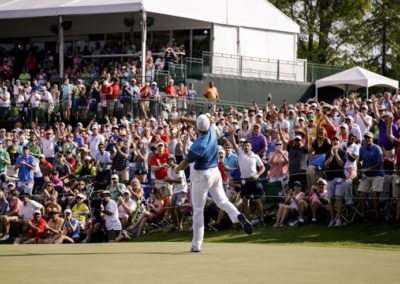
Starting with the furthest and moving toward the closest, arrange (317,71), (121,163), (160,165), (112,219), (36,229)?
1. (317,71)
2. (121,163)
3. (160,165)
4. (36,229)
5. (112,219)

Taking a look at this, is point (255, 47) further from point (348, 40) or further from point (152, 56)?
point (348, 40)

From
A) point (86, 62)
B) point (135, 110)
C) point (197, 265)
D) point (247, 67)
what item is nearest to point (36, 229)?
point (135, 110)

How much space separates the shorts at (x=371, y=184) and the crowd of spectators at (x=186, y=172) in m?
0.02

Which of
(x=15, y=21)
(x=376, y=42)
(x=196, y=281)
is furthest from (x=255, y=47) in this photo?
(x=196, y=281)

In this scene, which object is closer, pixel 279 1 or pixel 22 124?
pixel 22 124

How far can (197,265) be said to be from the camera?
1412 cm

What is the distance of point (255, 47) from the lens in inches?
1748

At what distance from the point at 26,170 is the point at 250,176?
753cm

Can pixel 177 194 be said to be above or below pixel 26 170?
below

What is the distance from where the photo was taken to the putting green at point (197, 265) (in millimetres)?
12773

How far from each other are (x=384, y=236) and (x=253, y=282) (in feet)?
29.5

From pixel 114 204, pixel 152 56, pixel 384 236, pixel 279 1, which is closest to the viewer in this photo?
pixel 384 236

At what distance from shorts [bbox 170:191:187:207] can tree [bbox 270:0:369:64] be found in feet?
110

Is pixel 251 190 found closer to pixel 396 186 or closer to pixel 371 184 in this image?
pixel 371 184
